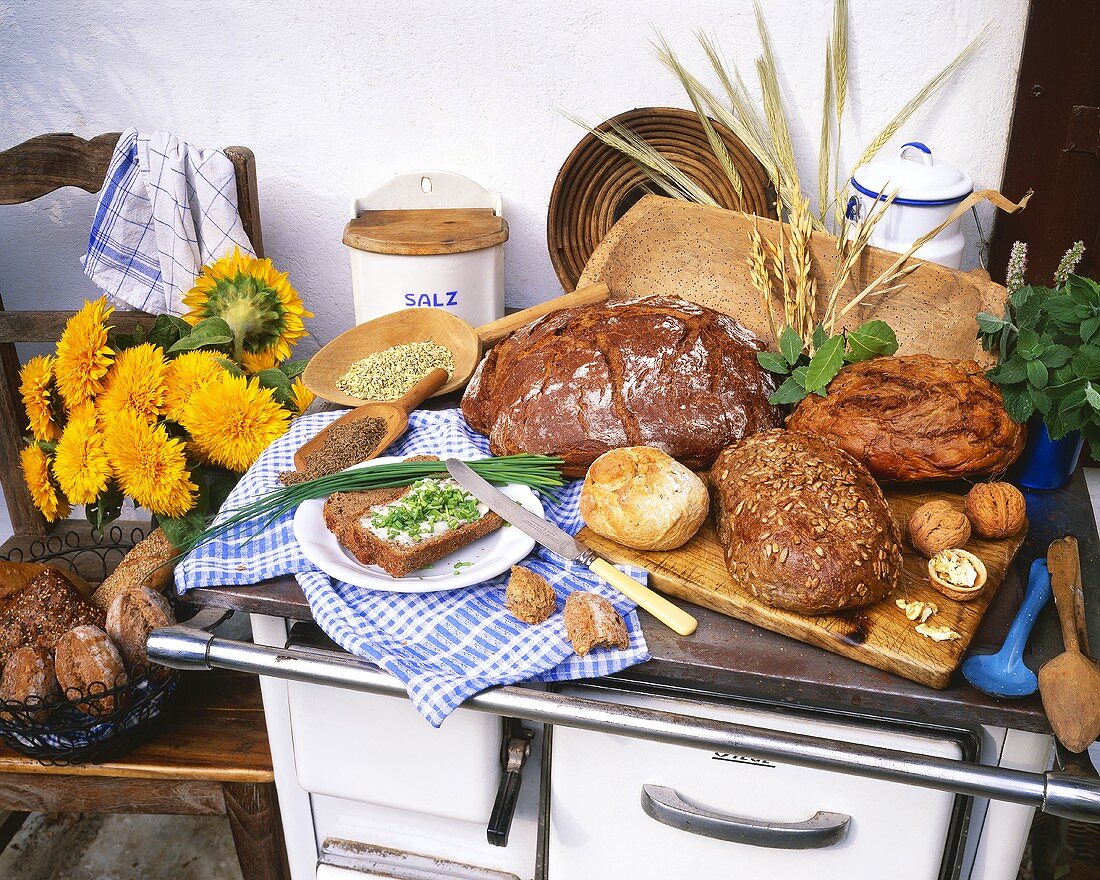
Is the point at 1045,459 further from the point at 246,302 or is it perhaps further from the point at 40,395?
the point at 40,395

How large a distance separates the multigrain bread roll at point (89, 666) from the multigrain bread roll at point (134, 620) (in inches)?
1.3

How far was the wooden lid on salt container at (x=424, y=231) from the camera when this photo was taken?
1591mm

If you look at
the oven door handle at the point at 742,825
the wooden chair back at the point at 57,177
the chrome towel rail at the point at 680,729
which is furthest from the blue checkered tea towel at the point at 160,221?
the oven door handle at the point at 742,825

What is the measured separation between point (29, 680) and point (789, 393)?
1.15 meters

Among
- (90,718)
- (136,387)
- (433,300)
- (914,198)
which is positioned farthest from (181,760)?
(914,198)

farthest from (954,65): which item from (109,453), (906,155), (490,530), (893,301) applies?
(109,453)

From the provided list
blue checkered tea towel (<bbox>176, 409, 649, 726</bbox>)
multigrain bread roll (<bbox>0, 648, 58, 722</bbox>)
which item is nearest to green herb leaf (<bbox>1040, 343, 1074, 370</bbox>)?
blue checkered tea towel (<bbox>176, 409, 649, 726</bbox>)

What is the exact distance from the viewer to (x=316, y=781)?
1166mm

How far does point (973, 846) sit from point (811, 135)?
1.26m

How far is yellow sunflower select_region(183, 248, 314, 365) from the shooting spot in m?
1.55

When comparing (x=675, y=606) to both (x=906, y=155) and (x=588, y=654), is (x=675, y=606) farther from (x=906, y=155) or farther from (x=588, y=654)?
(x=906, y=155)

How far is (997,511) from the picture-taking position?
1.04 metres

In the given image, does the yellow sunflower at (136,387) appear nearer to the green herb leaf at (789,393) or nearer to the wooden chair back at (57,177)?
the wooden chair back at (57,177)

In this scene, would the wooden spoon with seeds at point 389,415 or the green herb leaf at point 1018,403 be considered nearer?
the green herb leaf at point 1018,403
